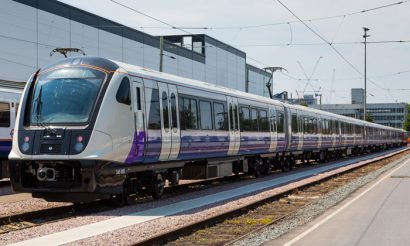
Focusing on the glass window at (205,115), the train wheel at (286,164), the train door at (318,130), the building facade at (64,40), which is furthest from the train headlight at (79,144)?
the train door at (318,130)

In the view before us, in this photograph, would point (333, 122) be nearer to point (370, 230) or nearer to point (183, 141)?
point (183, 141)

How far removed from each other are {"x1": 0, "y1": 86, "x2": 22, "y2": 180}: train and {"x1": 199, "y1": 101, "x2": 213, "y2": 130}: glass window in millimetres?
6385

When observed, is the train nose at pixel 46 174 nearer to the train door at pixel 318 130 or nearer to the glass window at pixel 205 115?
the glass window at pixel 205 115

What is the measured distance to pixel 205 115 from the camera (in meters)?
18.0

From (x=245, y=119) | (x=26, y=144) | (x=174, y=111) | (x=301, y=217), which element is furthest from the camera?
(x=245, y=119)

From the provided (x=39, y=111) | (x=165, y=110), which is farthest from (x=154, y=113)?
(x=39, y=111)

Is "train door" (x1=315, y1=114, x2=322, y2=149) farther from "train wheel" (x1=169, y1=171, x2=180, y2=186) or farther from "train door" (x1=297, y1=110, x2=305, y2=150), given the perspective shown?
"train wheel" (x1=169, y1=171, x2=180, y2=186)

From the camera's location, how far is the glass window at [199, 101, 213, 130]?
58.2 feet

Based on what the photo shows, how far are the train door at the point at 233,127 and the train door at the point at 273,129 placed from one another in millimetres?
4799

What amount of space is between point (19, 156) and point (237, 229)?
504 centimetres

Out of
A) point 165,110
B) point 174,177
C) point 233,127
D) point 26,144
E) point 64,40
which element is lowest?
point 174,177

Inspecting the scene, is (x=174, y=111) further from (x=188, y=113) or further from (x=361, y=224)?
(x=361, y=224)

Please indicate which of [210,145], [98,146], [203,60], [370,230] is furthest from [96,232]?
[203,60]

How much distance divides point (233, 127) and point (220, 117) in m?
Answer: 1.25
